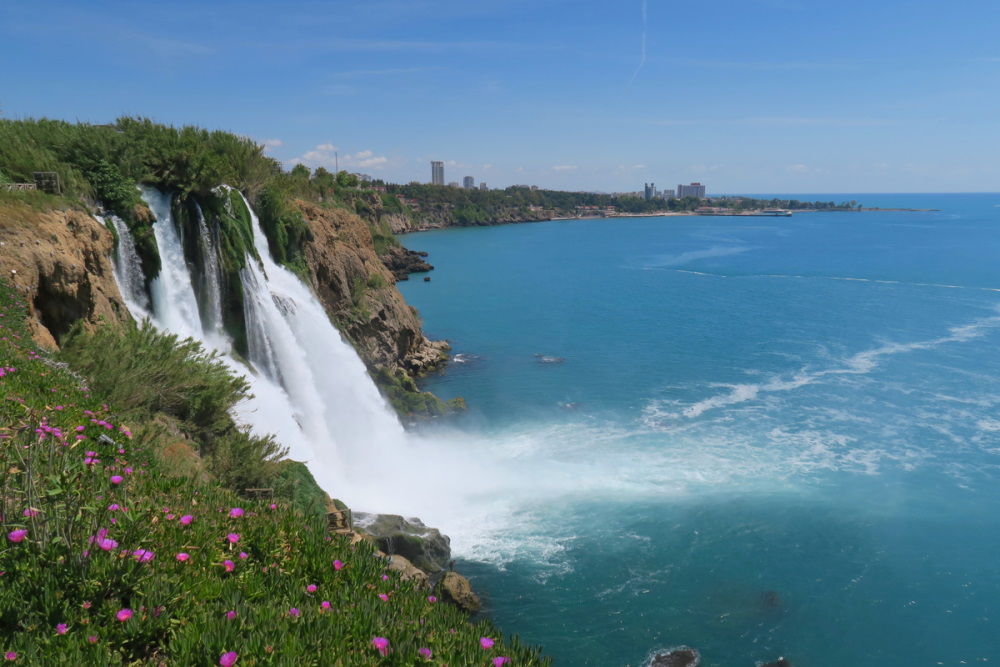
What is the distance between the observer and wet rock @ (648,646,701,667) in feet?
42.3

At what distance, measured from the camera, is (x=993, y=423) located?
25703 millimetres

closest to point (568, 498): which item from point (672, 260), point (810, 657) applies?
point (810, 657)

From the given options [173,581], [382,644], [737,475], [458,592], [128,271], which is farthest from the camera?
[737,475]

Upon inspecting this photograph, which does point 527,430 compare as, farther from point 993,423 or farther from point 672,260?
point 672,260

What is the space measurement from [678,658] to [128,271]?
14.9 m

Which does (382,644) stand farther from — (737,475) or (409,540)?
(737,475)

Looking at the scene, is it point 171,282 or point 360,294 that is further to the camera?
point 360,294

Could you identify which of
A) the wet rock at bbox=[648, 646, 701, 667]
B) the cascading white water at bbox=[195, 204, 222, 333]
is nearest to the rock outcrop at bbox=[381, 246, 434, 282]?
the cascading white water at bbox=[195, 204, 222, 333]

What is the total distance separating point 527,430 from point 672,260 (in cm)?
5886

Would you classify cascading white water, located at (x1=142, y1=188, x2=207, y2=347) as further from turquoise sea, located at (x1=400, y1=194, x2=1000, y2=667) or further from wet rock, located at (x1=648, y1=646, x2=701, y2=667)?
wet rock, located at (x1=648, y1=646, x2=701, y2=667)

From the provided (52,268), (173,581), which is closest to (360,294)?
(52,268)

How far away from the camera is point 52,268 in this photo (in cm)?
1158

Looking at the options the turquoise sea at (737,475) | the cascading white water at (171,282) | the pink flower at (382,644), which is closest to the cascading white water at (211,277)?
the cascading white water at (171,282)

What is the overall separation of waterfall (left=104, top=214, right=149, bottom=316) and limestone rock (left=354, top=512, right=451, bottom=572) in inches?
285
